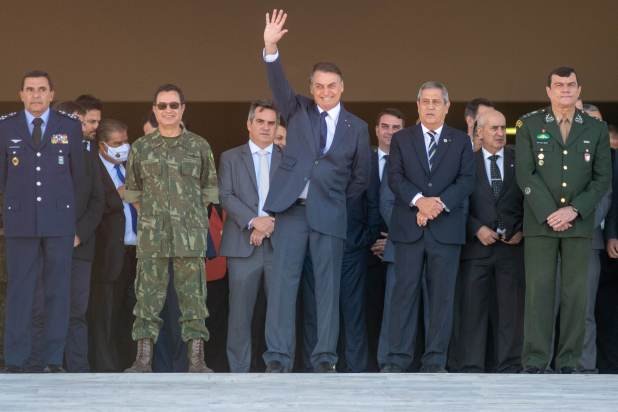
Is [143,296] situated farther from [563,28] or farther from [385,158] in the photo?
[563,28]

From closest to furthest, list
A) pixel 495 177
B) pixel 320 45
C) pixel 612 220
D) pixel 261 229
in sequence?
pixel 261 229 < pixel 495 177 < pixel 612 220 < pixel 320 45

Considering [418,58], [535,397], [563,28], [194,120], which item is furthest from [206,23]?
[535,397]

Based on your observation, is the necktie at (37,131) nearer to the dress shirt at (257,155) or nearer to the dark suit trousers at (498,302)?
the dress shirt at (257,155)

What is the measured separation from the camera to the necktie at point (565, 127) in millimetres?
7523

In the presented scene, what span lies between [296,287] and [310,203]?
0.43 metres

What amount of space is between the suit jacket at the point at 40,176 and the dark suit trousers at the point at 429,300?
1724mm

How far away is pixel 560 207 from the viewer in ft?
24.3

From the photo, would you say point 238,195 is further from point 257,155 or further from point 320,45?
point 320,45

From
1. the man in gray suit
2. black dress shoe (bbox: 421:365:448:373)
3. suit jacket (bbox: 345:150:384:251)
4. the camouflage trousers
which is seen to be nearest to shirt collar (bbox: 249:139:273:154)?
the man in gray suit

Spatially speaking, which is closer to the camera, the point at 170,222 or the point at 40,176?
the point at 170,222

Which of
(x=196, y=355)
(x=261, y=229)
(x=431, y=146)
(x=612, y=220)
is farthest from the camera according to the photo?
(x=612, y=220)

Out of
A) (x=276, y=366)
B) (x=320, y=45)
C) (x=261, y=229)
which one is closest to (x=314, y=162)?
(x=261, y=229)

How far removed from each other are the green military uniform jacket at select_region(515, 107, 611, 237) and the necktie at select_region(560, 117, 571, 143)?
23mm

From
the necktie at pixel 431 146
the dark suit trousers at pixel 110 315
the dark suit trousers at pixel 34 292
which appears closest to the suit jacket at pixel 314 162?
the necktie at pixel 431 146
